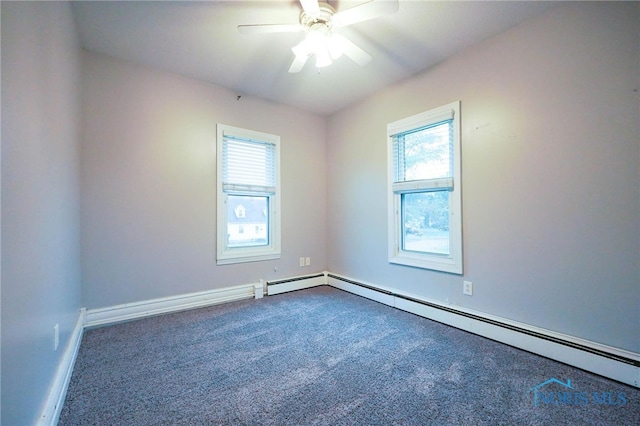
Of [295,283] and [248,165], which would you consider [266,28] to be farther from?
[295,283]

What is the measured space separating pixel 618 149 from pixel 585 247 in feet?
2.28

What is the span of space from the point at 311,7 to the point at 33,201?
2.01 meters

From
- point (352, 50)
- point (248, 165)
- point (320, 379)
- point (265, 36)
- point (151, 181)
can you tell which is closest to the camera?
point (320, 379)

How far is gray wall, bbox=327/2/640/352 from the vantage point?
179 cm

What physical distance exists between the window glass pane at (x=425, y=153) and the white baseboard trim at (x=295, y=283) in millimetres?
1954

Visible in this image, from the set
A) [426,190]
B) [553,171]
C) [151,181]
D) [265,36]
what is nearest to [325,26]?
[265,36]

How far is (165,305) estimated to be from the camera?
2934 millimetres

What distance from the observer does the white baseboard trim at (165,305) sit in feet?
8.55

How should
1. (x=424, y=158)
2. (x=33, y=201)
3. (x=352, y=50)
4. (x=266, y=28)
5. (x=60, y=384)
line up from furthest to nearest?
(x=424, y=158) < (x=352, y=50) < (x=266, y=28) < (x=60, y=384) < (x=33, y=201)

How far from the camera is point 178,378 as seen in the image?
181 centimetres

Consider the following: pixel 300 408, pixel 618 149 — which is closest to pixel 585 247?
pixel 618 149

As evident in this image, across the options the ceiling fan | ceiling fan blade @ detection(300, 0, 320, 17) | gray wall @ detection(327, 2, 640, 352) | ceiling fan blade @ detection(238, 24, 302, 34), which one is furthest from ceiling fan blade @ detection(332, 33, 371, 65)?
gray wall @ detection(327, 2, 640, 352)

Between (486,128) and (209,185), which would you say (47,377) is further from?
(486,128)

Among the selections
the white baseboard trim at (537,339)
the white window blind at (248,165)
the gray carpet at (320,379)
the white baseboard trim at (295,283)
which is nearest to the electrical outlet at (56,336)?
the gray carpet at (320,379)
